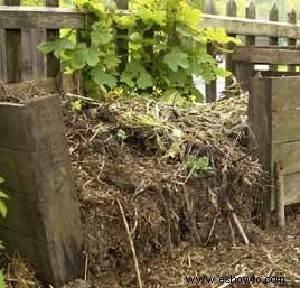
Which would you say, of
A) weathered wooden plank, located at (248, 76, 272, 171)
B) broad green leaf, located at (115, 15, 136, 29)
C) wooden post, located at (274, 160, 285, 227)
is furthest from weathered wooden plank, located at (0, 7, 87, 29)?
wooden post, located at (274, 160, 285, 227)

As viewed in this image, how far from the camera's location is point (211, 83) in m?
5.62

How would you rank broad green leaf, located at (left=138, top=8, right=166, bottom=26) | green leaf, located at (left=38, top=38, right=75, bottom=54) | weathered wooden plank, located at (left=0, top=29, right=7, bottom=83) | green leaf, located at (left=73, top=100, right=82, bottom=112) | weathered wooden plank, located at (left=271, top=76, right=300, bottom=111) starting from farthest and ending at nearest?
broad green leaf, located at (left=138, top=8, right=166, bottom=26)
weathered wooden plank, located at (left=0, top=29, right=7, bottom=83)
green leaf, located at (left=38, top=38, right=75, bottom=54)
green leaf, located at (left=73, top=100, right=82, bottom=112)
weathered wooden plank, located at (left=271, top=76, right=300, bottom=111)

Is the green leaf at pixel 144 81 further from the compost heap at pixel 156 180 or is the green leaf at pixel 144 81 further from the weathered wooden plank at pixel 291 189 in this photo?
the weathered wooden plank at pixel 291 189

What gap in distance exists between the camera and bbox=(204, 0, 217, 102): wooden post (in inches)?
214

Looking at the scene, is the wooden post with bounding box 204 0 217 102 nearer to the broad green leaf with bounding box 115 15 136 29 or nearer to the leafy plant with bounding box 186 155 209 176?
the broad green leaf with bounding box 115 15 136 29

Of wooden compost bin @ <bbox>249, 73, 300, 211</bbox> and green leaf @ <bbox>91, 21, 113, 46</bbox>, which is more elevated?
green leaf @ <bbox>91, 21, 113, 46</bbox>

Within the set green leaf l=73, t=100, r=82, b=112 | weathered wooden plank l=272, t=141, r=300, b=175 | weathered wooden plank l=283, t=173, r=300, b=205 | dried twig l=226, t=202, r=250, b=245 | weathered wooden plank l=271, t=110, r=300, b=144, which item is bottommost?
dried twig l=226, t=202, r=250, b=245

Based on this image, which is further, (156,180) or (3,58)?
(3,58)

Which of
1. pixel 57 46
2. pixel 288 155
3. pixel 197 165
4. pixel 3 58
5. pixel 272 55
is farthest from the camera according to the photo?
pixel 3 58

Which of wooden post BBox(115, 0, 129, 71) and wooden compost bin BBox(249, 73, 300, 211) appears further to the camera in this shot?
wooden post BBox(115, 0, 129, 71)

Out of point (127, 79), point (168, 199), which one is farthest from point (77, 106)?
point (127, 79)

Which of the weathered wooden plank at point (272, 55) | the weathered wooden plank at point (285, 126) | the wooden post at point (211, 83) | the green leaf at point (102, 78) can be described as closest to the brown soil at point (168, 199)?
the weathered wooden plank at point (285, 126)

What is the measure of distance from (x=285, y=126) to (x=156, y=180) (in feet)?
3.00

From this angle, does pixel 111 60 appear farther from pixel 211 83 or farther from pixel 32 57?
pixel 211 83
